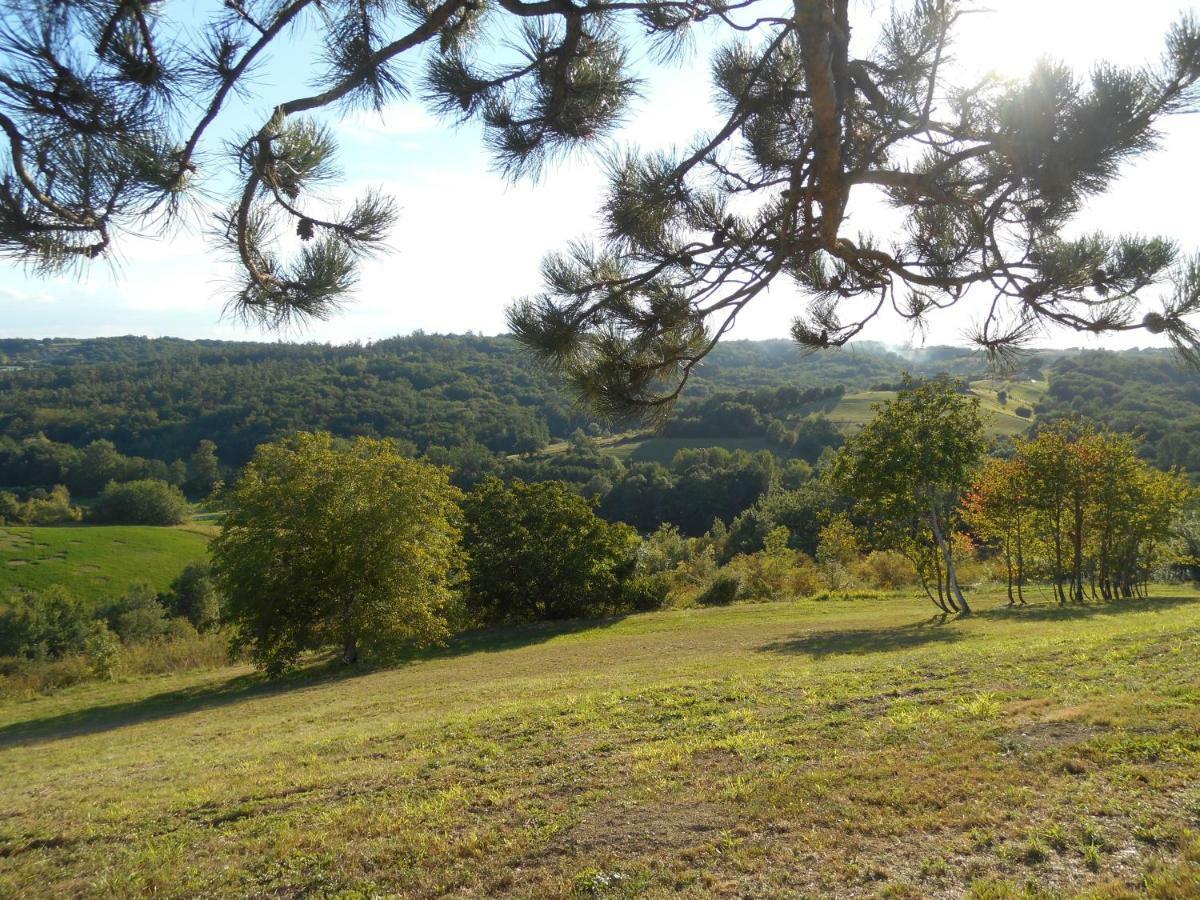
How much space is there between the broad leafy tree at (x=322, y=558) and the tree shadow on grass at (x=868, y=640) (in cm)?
Result: 914

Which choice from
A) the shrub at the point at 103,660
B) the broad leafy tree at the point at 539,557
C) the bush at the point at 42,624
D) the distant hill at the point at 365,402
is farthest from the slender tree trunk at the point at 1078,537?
the bush at the point at 42,624

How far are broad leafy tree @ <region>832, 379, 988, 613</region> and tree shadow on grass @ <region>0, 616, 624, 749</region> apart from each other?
8.58 m

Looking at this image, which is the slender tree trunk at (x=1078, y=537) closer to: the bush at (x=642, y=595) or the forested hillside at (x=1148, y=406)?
the bush at (x=642, y=595)

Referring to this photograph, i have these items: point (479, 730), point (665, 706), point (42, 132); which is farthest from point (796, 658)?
point (42, 132)

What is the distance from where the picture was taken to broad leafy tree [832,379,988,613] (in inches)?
658

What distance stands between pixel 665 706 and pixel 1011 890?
4420 millimetres

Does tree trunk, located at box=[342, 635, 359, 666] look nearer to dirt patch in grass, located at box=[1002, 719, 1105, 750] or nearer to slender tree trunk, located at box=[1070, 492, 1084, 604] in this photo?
dirt patch in grass, located at box=[1002, 719, 1105, 750]

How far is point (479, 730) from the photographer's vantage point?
679 centimetres

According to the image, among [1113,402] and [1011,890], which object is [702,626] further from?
[1113,402]

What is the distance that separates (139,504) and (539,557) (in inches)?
2083

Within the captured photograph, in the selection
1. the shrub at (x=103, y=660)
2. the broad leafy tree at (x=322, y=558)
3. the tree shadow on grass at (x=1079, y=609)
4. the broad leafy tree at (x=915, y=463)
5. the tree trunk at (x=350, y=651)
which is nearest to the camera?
the tree shadow on grass at (x=1079, y=609)

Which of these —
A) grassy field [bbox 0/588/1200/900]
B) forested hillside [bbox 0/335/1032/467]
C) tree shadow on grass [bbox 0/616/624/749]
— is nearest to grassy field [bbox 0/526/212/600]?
forested hillside [bbox 0/335/1032/467]

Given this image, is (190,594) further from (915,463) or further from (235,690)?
(915,463)

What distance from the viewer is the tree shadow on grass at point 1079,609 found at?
1477 centimetres
